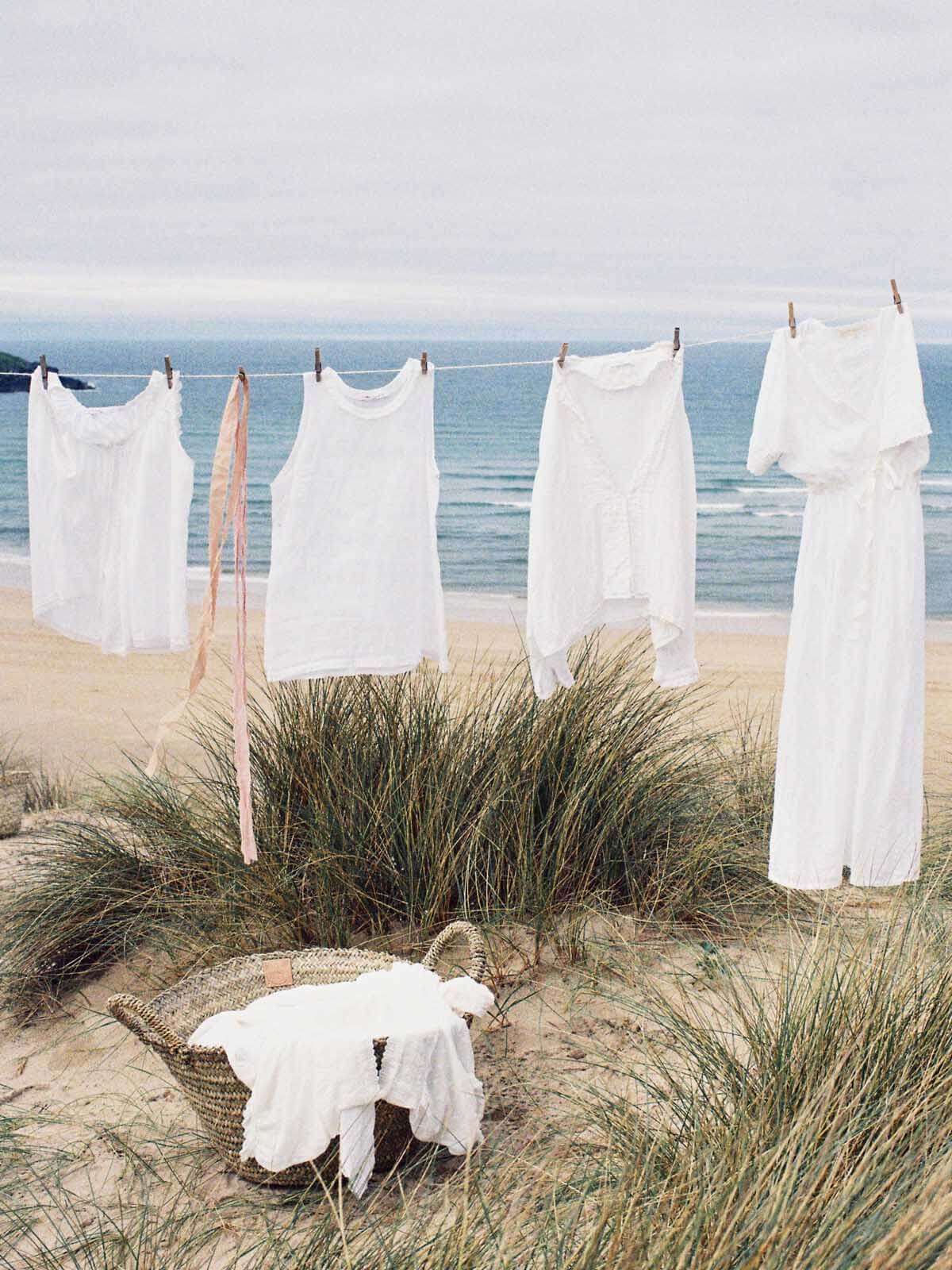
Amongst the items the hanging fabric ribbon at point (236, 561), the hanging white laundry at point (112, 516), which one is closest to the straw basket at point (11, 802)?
the hanging white laundry at point (112, 516)

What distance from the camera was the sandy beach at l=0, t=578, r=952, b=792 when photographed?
8000mm

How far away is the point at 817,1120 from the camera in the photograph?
2.32 m

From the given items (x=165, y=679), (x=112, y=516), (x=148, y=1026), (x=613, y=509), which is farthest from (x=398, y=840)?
(x=165, y=679)

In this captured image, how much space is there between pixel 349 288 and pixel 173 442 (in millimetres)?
Answer: 57001

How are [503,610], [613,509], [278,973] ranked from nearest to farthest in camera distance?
1. [278,973]
2. [613,509]
3. [503,610]

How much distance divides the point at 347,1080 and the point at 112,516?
2358 mm

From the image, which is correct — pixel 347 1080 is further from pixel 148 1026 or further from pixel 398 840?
pixel 398 840

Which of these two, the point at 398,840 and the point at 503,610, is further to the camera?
the point at 503,610

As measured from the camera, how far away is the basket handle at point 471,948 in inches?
134

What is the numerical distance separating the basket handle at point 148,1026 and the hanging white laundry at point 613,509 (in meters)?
1.49

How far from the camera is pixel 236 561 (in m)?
3.83

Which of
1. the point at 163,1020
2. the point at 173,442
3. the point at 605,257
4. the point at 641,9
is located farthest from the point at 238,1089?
the point at 605,257

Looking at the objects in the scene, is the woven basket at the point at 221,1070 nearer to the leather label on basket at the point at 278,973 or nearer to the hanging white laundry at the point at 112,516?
the leather label on basket at the point at 278,973

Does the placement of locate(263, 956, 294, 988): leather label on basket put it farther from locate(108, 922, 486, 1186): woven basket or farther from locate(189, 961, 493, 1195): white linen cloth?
locate(189, 961, 493, 1195): white linen cloth
